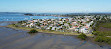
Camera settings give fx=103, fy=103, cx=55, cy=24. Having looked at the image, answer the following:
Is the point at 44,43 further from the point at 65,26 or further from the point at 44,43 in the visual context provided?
the point at 65,26

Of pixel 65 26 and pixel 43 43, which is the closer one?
pixel 43 43

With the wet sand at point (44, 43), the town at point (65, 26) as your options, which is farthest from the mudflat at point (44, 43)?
the town at point (65, 26)

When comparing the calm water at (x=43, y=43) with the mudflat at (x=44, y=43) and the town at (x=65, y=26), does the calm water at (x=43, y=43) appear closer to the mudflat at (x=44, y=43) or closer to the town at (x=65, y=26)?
the mudflat at (x=44, y=43)

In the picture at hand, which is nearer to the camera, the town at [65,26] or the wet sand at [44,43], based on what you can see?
the wet sand at [44,43]

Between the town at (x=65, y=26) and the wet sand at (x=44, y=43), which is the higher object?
the town at (x=65, y=26)

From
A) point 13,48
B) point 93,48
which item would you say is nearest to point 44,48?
point 13,48

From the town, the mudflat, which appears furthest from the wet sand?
the town

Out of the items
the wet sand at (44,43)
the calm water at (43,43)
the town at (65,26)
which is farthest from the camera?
the town at (65,26)

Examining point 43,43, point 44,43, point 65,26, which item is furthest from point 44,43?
point 65,26

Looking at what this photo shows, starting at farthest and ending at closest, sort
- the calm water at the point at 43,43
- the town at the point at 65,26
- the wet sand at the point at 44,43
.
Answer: the town at the point at 65,26 < the calm water at the point at 43,43 < the wet sand at the point at 44,43

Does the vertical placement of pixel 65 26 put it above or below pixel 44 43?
above

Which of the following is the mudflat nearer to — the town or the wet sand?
the wet sand
